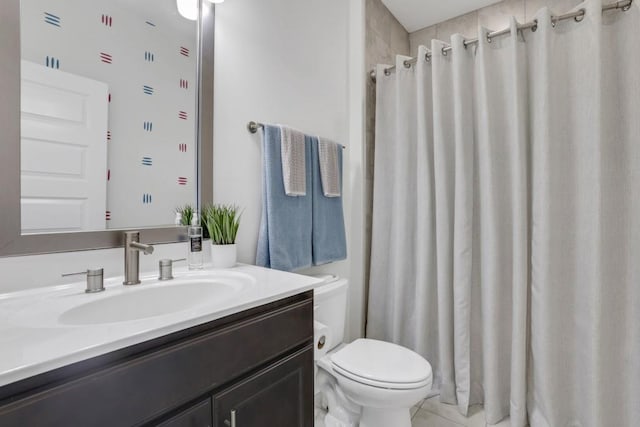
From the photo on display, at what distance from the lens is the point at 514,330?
1487 millimetres

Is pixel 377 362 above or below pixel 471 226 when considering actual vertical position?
below

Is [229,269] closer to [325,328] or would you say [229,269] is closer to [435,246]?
[325,328]

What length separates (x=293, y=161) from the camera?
1392 millimetres

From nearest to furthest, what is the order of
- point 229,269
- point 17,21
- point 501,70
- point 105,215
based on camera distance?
point 17,21 < point 105,215 < point 229,269 < point 501,70

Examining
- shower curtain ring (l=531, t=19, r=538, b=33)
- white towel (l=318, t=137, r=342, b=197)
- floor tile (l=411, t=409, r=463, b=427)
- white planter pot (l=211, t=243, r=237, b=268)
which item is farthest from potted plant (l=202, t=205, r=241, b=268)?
shower curtain ring (l=531, t=19, r=538, b=33)

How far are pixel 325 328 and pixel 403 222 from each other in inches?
32.6

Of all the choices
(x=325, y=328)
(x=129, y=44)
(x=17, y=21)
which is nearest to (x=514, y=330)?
(x=325, y=328)

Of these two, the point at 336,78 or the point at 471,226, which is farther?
the point at 336,78

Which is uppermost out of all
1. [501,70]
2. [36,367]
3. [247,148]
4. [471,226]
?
[501,70]

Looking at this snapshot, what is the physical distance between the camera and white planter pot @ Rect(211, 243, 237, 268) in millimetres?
1153

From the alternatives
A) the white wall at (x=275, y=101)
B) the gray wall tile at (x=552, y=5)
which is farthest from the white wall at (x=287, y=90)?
the gray wall tile at (x=552, y=5)

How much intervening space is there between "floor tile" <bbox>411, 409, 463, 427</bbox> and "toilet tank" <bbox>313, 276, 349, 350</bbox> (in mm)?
555

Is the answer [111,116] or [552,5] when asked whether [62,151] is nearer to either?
[111,116]

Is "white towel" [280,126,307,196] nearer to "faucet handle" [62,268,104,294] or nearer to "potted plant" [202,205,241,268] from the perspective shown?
"potted plant" [202,205,241,268]
